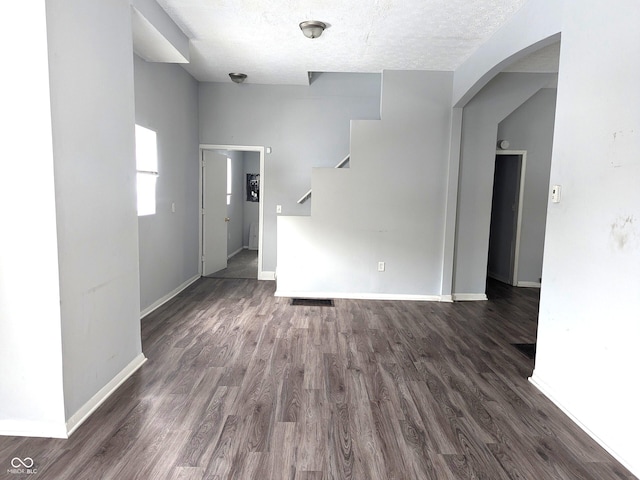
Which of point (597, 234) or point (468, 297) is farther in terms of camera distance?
point (468, 297)

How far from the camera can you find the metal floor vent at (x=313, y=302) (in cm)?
472

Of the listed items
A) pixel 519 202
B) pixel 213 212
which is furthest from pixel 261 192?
pixel 519 202

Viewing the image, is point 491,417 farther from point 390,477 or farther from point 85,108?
point 85,108

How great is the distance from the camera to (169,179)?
4695mm

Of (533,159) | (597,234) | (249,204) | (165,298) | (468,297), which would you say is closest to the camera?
(597,234)

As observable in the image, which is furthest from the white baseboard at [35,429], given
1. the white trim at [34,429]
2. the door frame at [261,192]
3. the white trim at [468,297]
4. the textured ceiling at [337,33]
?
the white trim at [468,297]

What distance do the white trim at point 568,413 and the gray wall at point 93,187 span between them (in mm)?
2816

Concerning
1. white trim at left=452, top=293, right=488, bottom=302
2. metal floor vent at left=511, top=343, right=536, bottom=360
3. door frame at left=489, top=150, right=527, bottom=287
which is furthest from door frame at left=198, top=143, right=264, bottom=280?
metal floor vent at left=511, top=343, right=536, bottom=360

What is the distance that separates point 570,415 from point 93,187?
310 centimetres

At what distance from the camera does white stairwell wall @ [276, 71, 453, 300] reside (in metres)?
4.82

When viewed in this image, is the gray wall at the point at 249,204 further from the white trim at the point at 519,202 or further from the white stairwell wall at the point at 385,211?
the white trim at the point at 519,202

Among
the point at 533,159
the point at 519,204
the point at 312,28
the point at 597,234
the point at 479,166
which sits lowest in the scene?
the point at 597,234

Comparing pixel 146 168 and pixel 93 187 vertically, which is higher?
pixel 146 168

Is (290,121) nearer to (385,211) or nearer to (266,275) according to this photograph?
(385,211)
